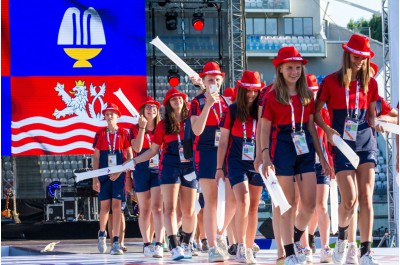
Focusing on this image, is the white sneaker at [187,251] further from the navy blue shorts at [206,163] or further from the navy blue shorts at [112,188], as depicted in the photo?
the navy blue shorts at [112,188]

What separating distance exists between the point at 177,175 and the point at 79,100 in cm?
858

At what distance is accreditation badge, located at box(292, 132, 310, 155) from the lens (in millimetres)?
7777

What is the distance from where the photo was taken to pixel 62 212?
2180 centimetres

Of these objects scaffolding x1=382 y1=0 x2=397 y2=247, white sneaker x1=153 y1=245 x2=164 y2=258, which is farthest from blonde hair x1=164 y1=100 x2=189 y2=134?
scaffolding x1=382 y1=0 x2=397 y2=247

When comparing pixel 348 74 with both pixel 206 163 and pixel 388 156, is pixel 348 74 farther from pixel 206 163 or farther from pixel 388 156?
pixel 388 156

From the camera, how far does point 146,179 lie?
1141 cm

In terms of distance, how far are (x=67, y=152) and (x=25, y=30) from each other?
222 cm

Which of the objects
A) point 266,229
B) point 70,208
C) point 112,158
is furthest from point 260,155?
point 70,208

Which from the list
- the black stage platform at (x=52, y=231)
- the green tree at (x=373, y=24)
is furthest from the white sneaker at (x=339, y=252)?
the green tree at (x=373, y=24)

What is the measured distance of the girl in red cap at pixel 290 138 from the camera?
7789 mm

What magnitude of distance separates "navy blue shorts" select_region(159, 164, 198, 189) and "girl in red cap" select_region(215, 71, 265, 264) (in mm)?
1179

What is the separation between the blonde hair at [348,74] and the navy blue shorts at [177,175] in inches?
111

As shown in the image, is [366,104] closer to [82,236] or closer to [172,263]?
[172,263]

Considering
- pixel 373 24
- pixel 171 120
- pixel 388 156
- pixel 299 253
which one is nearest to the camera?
pixel 299 253
